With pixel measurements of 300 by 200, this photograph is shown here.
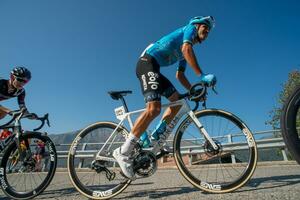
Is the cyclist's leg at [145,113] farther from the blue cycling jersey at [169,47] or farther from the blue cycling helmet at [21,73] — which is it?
the blue cycling helmet at [21,73]

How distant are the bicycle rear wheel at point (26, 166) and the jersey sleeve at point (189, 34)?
2907 mm

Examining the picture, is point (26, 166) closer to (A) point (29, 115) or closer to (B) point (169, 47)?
(A) point (29, 115)

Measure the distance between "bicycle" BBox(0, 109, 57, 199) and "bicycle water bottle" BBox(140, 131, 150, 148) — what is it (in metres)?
1.62

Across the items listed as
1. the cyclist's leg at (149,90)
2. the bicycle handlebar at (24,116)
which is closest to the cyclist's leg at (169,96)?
the cyclist's leg at (149,90)

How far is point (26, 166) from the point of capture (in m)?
4.93

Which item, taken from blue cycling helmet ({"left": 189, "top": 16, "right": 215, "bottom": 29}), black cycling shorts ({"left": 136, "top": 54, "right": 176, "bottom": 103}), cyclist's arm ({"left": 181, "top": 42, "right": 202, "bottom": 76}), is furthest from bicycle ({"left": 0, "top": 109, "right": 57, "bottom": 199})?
blue cycling helmet ({"left": 189, "top": 16, "right": 215, "bottom": 29})

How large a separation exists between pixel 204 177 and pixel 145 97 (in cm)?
174

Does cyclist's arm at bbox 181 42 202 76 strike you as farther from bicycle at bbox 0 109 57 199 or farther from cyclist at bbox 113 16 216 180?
bicycle at bbox 0 109 57 199

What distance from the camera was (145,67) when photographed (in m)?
4.47

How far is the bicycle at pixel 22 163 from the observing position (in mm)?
4691

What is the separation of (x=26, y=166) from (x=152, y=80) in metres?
2.81

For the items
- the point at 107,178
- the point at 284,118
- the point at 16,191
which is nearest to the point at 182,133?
the point at 107,178

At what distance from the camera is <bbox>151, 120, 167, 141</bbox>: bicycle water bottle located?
14.2 ft

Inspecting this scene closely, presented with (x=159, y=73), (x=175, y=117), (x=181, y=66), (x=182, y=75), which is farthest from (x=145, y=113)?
(x=181, y=66)
